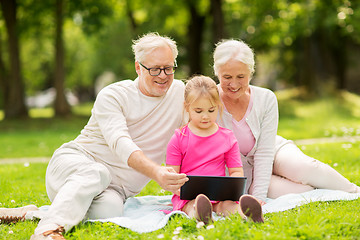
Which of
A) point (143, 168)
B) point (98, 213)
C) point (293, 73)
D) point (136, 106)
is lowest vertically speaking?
point (293, 73)

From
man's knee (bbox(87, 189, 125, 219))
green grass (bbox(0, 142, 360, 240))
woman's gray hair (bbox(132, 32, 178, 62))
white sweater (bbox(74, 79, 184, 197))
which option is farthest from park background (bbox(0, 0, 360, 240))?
woman's gray hair (bbox(132, 32, 178, 62))

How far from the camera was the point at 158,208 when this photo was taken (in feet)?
14.8

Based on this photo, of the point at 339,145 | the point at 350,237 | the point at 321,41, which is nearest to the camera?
the point at 350,237

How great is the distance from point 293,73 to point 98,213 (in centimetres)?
2725

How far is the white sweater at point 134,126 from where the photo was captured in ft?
14.4

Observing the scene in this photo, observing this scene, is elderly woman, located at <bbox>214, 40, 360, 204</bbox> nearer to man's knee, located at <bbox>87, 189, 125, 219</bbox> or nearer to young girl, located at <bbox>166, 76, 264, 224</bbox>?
young girl, located at <bbox>166, 76, 264, 224</bbox>

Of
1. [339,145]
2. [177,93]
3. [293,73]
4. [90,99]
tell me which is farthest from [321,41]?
[90,99]

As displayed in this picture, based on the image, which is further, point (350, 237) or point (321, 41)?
point (321, 41)

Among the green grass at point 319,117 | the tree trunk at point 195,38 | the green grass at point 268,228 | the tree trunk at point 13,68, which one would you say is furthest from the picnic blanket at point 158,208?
the tree trunk at point 195,38

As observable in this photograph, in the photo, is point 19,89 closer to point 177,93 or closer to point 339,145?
point 339,145

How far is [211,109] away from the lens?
162 inches

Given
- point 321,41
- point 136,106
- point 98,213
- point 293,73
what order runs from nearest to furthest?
point 98,213
point 136,106
point 321,41
point 293,73

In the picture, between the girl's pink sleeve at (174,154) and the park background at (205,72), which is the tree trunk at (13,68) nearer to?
the park background at (205,72)

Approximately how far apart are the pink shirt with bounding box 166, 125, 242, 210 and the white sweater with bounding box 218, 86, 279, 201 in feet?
1.46
